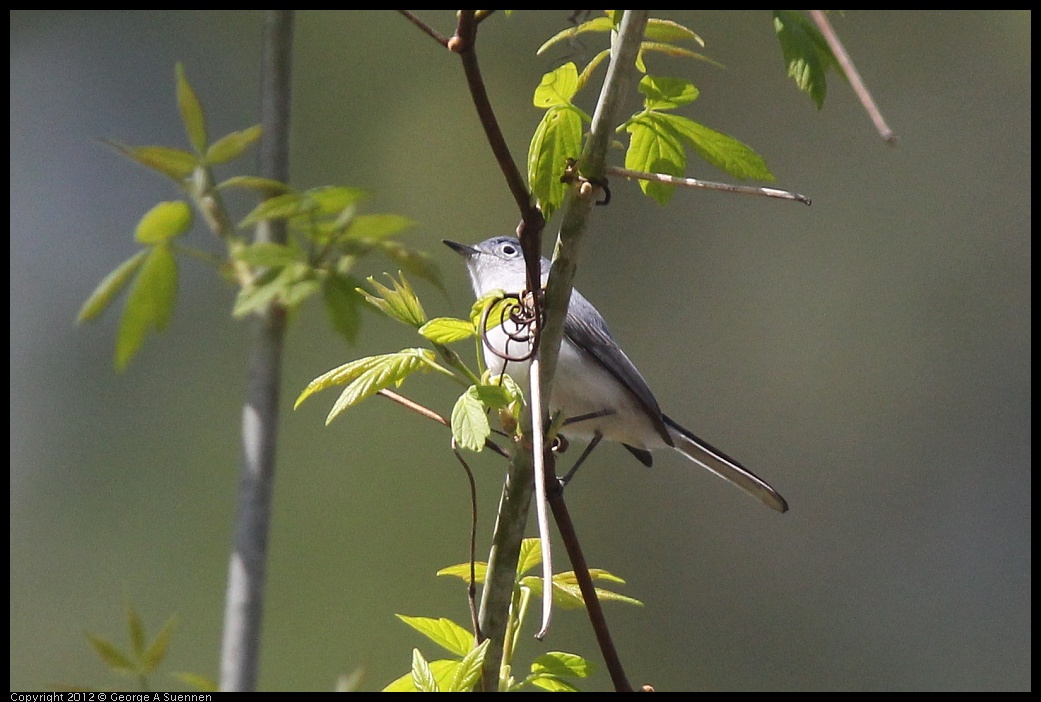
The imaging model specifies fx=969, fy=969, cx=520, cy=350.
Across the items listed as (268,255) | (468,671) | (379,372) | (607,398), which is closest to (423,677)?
(468,671)

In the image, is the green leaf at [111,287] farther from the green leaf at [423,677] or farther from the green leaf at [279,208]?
the green leaf at [423,677]

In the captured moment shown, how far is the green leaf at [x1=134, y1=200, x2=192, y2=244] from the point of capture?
4.98 feet

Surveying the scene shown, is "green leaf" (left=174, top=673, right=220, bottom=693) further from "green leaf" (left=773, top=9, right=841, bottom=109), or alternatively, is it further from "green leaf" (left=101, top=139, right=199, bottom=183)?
"green leaf" (left=773, top=9, right=841, bottom=109)

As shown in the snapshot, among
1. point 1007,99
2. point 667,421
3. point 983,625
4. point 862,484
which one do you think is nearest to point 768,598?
point 862,484

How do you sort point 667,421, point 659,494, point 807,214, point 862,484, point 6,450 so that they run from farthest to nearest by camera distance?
1. point 807,214
2. point 862,484
3. point 659,494
4. point 667,421
5. point 6,450

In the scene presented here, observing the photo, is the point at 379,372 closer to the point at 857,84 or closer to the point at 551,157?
the point at 551,157

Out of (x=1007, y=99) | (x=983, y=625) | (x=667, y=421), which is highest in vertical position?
(x=1007, y=99)

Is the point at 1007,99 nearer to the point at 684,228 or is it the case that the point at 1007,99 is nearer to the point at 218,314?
the point at 684,228

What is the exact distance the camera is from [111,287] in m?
1.56

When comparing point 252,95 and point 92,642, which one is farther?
point 252,95

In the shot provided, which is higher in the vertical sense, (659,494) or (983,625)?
(659,494)

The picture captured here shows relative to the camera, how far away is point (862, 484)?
519 cm

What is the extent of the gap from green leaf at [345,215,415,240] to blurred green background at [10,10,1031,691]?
1.84m

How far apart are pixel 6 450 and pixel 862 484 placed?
446 centimetres
